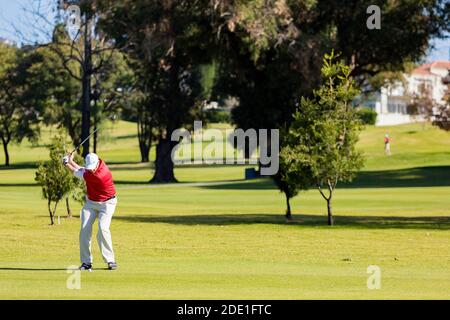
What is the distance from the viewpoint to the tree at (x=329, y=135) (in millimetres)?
32875

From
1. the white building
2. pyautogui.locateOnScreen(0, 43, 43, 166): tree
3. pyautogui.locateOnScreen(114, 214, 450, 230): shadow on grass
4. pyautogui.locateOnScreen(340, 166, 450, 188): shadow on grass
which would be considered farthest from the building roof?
pyautogui.locateOnScreen(114, 214, 450, 230): shadow on grass

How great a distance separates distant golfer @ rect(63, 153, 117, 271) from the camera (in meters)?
19.2

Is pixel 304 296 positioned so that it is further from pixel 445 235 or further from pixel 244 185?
pixel 244 185

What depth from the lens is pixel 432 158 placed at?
8362 cm

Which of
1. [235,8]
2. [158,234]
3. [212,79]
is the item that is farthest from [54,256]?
[212,79]

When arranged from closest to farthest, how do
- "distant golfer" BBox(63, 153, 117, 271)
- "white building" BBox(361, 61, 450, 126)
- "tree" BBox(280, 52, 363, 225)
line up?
"distant golfer" BBox(63, 153, 117, 271), "tree" BBox(280, 52, 363, 225), "white building" BBox(361, 61, 450, 126)

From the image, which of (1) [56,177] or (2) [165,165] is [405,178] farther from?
(1) [56,177]

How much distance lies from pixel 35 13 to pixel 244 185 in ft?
49.7

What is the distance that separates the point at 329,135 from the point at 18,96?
69605 mm

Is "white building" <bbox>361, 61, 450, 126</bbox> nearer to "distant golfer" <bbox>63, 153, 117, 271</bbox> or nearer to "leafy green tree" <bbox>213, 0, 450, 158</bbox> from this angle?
"leafy green tree" <bbox>213, 0, 450, 158</bbox>

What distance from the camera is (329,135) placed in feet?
108

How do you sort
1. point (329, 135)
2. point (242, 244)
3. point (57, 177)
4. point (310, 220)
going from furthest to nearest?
point (310, 220)
point (57, 177)
point (329, 135)
point (242, 244)

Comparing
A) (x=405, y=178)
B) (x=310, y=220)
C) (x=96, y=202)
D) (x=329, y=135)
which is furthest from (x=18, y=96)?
(x=96, y=202)

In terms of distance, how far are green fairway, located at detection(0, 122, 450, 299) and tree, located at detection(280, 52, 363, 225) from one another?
1.86m
